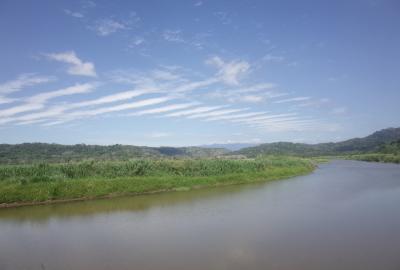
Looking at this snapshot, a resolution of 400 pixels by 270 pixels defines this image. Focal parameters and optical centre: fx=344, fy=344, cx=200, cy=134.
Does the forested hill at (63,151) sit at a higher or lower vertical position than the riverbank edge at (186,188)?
higher

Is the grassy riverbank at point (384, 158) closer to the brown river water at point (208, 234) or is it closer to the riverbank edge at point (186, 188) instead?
the riverbank edge at point (186, 188)

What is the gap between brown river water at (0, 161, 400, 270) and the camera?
1016cm

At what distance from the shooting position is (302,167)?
4409cm

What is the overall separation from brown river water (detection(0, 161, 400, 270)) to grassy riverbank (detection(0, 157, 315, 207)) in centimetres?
159

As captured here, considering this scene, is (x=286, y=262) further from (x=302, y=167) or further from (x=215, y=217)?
(x=302, y=167)

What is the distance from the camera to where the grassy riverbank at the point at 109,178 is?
21.8m

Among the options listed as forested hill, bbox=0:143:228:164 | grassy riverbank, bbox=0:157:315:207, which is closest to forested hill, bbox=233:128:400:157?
forested hill, bbox=0:143:228:164

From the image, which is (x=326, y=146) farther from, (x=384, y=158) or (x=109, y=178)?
(x=109, y=178)

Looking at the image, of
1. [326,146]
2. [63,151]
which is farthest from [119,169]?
[326,146]

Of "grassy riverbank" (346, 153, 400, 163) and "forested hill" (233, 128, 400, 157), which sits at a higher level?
"forested hill" (233, 128, 400, 157)

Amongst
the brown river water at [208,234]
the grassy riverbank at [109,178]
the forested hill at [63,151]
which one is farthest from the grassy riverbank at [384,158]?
the brown river water at [208,234]

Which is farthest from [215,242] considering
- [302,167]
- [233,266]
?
[302,167]

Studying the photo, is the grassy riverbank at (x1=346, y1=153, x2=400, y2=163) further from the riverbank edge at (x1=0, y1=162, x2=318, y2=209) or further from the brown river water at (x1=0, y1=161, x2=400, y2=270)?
the brown river water at (x1=0, y1=161, x2=400, y2=270)

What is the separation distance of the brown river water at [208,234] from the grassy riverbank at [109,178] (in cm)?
159
